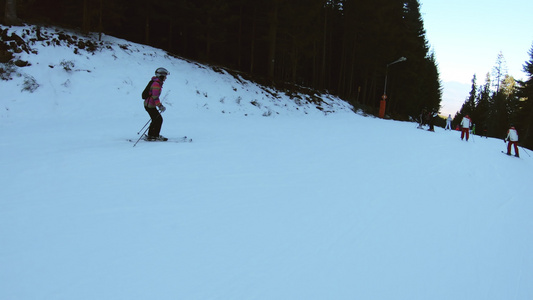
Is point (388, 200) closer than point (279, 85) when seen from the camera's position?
Yes

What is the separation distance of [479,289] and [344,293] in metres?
1.52

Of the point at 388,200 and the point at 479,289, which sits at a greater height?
the point at 388,200

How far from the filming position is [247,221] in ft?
13.3

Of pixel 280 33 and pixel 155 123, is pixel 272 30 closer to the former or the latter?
pixel 280 33

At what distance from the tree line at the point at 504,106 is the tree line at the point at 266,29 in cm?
1365

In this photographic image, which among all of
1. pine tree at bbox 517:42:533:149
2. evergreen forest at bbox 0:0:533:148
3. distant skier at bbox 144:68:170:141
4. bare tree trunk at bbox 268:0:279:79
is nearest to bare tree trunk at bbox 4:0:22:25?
evergreen forest at bbox 0:0:533:148

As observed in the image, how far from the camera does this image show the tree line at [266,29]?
769 inches

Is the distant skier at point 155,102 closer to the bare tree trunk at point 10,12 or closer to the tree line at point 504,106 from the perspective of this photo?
the bare tree trunk at point 10,12

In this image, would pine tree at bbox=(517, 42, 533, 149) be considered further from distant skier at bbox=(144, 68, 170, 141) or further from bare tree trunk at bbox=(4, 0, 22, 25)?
bare tree trunk at bbox=(4, 0, 22, 25)

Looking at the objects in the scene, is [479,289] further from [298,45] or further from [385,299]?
[298,45]

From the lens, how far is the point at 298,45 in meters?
26.2

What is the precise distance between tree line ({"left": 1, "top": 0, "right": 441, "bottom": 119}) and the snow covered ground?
45.6ft

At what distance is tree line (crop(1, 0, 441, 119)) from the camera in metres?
19.5

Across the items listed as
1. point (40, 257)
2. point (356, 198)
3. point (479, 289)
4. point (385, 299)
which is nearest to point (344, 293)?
point (385, 299)
